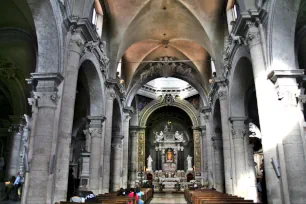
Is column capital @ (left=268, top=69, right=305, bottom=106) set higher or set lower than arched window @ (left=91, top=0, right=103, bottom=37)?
lower

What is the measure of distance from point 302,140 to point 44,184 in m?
7.51

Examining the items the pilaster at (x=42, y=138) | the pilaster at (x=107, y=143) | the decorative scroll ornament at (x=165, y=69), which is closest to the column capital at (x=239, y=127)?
the pilaster at (x=107, y=143)

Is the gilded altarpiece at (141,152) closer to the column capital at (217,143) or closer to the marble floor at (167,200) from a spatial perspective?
the marble floor at (167,200)

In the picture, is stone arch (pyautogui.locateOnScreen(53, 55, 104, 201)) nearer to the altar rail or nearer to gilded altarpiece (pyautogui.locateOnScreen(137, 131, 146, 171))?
the altar rail

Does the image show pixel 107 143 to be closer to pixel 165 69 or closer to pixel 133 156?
pixel 165 69

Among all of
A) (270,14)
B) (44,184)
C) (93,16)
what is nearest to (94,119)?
(93,16)

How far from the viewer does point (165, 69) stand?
23.7 metres

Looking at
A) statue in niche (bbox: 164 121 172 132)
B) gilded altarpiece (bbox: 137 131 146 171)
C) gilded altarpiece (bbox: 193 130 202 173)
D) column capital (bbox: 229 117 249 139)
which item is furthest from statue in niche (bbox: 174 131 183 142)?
column capital (bbox: 229 117 249 139)

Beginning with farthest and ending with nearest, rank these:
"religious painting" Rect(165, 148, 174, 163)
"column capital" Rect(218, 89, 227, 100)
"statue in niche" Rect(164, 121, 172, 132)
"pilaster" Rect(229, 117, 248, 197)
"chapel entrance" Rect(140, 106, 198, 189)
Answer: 1. "statue in niche" Rect(164, 121, 172, 132)
2. "religious painting" Rect(165, 148, 174, 163)
3. "chapel entrance" Rect(140, 106, 198, 189)
4. "column capital" Rect(218, 89, 227, 100)
5. "pilaster" Rect(229, 117, 248, 197)

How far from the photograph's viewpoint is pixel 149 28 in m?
18.8

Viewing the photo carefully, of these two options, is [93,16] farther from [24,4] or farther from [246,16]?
[246,16]

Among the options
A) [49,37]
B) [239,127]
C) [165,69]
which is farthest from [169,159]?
[49,37]

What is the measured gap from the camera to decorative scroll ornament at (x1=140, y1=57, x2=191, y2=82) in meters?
23.3

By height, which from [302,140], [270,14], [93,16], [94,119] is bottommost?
[302,140]
